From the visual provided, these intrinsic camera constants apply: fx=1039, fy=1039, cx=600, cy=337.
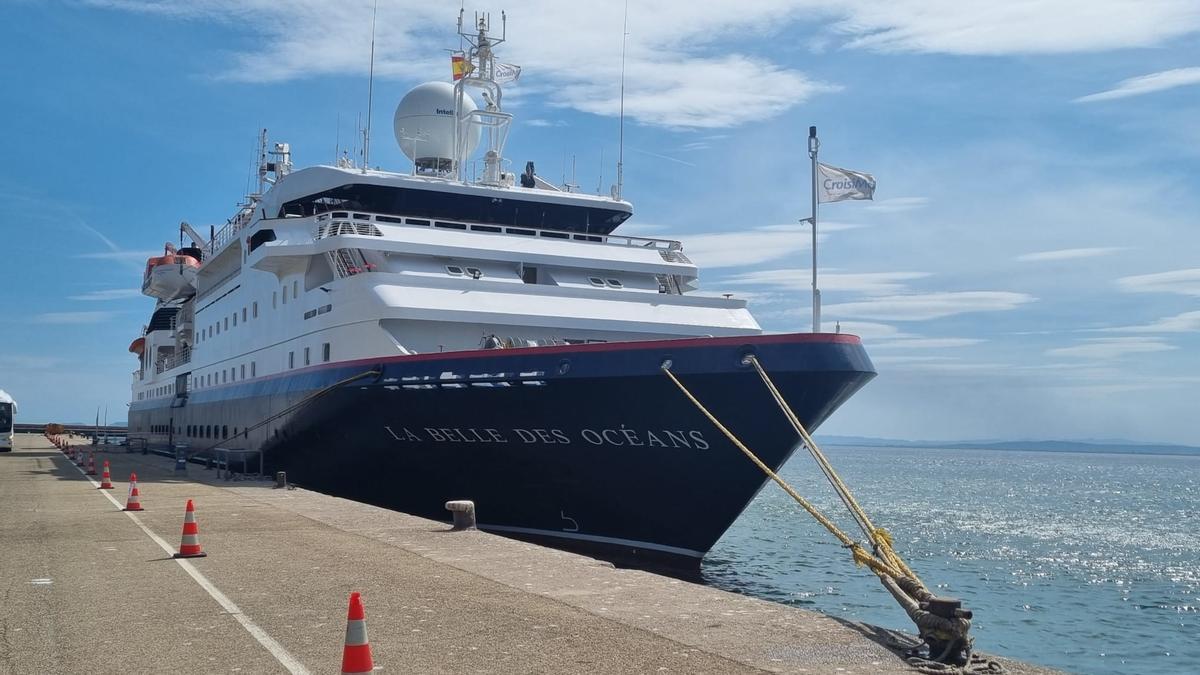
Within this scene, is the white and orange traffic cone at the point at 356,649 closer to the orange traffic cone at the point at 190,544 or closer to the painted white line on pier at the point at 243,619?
the painted white line on pier at the point at 243,619

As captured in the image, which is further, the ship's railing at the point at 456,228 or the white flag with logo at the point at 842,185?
the ship's railing at the point at 456,228

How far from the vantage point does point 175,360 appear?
47.5 metres

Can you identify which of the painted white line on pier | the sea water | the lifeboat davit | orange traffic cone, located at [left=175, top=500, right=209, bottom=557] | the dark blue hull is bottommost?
the sea water

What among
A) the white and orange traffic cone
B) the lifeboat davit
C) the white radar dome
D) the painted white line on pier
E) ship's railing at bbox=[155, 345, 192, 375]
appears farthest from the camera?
the lifeboat davit

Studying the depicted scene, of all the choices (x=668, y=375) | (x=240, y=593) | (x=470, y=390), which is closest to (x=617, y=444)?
(x=668, y=375)

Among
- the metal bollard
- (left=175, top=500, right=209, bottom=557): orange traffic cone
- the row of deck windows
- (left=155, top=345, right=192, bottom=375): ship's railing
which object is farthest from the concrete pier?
(left=155, top=345, right=192, bottom=375): ship's railing

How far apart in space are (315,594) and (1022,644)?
11117mm

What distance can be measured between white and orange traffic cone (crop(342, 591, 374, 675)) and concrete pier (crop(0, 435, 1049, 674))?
4.84 ft

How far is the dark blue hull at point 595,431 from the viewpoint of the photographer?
1453cm

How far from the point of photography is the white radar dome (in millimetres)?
29022

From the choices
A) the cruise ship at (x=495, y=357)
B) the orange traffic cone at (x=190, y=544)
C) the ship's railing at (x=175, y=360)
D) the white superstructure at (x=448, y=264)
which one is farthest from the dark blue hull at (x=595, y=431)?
the ship's railing at (x=175, y=360)

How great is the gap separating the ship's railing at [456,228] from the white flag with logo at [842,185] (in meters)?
7.34

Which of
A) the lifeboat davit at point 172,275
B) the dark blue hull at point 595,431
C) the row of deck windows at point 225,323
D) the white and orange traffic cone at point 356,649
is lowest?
the white and orange traffic cone at point 356,649

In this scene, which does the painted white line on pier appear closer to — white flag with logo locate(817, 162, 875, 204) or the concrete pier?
the concrete pier
